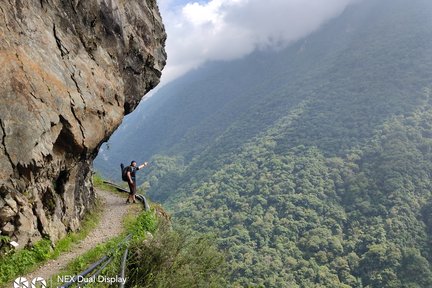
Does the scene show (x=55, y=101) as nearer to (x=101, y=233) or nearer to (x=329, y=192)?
(x=101, y=233)

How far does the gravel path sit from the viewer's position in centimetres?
1063

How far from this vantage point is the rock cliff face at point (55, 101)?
1060 cm

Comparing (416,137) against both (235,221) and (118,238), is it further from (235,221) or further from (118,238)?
(118,238)

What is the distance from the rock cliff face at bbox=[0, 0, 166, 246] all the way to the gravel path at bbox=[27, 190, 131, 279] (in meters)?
0.75

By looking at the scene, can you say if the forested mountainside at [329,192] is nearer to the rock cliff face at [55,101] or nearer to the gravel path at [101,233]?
the gravel path at [101,233]

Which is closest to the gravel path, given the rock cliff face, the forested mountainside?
the rock cliff face

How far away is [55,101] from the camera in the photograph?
1242 centimetres

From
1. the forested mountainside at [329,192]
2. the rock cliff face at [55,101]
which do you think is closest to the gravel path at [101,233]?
the rock cliff face at [55,101]

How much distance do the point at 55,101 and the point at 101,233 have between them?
5347mm

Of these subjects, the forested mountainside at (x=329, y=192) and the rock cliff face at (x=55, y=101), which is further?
the forested mountainside at (x=329, y=192)

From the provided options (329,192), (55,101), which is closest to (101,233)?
(55,101)

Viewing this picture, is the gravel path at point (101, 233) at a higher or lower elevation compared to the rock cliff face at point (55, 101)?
lower

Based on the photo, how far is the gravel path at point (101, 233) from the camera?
10.6 metres

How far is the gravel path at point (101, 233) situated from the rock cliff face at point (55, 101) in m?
0.75
